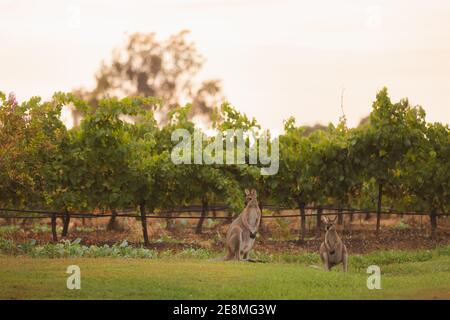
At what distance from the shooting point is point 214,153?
1316 inches

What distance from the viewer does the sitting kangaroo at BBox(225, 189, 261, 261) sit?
914 inches

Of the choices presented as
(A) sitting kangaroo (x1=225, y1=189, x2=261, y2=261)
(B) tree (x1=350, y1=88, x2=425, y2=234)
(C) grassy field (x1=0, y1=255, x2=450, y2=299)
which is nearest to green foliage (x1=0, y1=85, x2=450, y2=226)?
(B) tree (x1=350, y1=88, x2=425, y2=234)

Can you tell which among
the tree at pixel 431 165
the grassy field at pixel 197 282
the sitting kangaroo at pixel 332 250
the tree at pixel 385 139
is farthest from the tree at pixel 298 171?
the grassy field at pixel 197 282

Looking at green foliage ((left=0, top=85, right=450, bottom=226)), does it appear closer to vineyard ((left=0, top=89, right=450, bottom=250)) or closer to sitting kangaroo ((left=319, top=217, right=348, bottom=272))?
vineyard ((left=0, top=89, right=450, bottom=250))

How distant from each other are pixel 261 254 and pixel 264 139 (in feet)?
23.3

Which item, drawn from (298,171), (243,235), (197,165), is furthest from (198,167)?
(243,235)

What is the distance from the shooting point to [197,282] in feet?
60.7

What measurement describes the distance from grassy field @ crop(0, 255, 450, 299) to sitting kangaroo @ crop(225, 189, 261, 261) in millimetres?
954

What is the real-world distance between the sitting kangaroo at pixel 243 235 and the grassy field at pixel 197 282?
95 cm

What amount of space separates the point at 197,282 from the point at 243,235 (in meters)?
5.22

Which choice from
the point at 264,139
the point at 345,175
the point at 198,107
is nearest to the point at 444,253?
the point at 345,175

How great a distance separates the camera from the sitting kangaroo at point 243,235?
914 inches

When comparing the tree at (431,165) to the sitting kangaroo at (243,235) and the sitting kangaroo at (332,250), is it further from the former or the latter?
the sitting kangaroo at (332,250)
